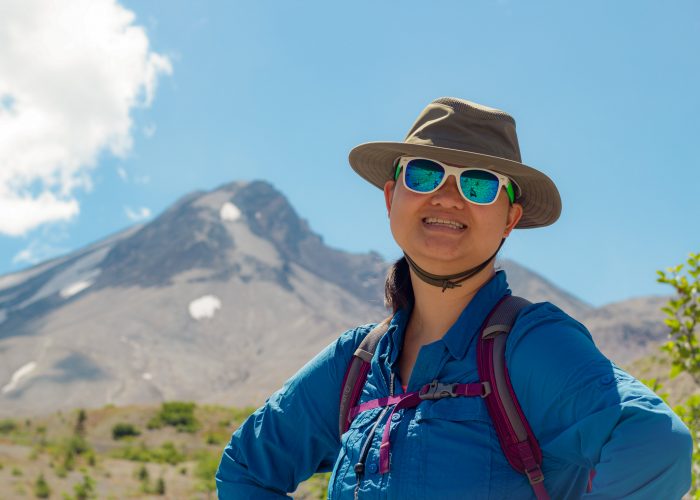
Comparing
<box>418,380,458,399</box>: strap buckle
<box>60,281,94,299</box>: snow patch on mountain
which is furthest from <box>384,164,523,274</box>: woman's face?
<box>60,281,94,299</box>: snow patch on mountain

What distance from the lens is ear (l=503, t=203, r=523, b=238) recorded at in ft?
7.25

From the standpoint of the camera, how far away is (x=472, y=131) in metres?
2.08

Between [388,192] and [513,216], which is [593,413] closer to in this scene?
[513,216]

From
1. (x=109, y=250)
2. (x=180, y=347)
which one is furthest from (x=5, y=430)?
(x=109, y=250)

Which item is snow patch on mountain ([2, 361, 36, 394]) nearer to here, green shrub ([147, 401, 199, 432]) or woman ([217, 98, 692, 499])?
green shrub ([147, 401, 199, 432])

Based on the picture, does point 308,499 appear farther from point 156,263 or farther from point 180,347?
point 156,263

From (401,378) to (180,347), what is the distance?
98.2 meters

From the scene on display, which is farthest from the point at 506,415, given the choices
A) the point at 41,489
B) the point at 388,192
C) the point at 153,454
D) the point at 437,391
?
→ the point at 153,454

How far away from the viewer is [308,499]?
863 centimetres

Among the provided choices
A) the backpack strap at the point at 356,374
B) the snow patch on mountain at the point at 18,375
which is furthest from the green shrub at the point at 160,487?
the snow patch on mountain at the point at 18,375

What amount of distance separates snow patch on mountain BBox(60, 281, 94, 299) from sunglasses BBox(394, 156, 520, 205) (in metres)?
127

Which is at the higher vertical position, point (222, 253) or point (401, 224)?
point (222, 253)

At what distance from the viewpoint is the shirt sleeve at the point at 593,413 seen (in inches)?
55.5

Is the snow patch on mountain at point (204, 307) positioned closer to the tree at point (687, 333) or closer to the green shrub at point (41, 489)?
the green shrub at point (41, 489)
